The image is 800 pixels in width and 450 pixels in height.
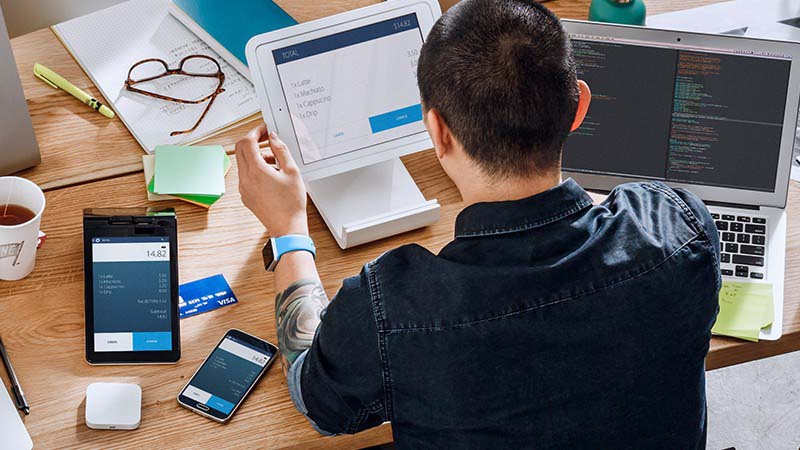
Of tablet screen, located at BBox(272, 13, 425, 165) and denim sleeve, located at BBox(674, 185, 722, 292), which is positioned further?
tablet screen, located at BBox(272, 13, 425, 165)

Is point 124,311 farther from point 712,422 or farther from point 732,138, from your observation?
point 712,422

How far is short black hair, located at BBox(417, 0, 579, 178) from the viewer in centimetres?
110

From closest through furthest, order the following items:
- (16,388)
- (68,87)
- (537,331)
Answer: (537,331) → (16,388) → (68,87)

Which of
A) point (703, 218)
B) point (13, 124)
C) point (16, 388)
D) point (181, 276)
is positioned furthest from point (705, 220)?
point (13, 124)

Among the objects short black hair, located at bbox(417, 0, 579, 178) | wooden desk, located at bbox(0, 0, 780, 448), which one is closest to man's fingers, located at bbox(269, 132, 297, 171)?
wooden desk, located at bbox(0, 0, 780, 448)

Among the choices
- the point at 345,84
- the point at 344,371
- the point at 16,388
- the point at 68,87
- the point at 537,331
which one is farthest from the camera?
the point at 68,87

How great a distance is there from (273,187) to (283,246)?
0.32 feet

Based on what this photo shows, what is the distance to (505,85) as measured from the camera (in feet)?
3.61

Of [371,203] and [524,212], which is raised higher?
[524,212]

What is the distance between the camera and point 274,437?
1283 millimetres

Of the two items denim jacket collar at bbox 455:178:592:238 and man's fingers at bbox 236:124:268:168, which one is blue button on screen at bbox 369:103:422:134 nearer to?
man's fingers at bbox 236:124:268:168

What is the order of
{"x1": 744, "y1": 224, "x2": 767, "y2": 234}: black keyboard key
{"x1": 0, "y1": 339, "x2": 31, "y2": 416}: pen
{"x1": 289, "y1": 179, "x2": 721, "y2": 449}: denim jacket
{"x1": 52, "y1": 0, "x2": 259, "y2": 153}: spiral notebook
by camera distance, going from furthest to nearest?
{"x1": 52, "y1": 0, "x2": 259, "y2": 153}: spiral notebook < {"x1": 744, "y1": 224, "x2": 767, "y2": 234}: black keyboard key < {"x1": 0, "y1": 339, "x2": 31, "y2": 416}: pen < {"x1": 289, "y1": 179, "x2": 721, "y2": 449}: denim jacket

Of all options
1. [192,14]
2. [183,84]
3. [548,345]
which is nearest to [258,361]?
[548,345]

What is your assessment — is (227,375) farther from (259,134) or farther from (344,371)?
(259,134)
